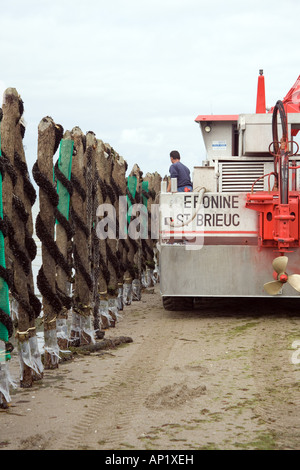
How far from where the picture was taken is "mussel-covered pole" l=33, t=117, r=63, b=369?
22.7 ft

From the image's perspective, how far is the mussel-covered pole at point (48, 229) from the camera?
692cm

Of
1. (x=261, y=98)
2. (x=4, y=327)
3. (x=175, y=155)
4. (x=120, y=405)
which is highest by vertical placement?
(x=261, y=98)

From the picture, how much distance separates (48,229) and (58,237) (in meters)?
0.52

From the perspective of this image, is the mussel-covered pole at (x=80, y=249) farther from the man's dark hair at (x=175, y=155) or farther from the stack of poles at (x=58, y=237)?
the man's dark hair at (x=175, y=155)

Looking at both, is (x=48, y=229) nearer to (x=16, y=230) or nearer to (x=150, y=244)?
(x=16, y=230)

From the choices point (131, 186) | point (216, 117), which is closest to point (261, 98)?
point (216, 117)

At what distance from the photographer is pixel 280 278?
8766 mm

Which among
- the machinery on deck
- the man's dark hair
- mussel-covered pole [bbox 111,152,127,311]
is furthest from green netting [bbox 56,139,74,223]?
the man's dark hair

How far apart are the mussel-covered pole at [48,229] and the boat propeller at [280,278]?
3082mm

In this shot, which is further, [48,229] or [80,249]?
[80,249]
